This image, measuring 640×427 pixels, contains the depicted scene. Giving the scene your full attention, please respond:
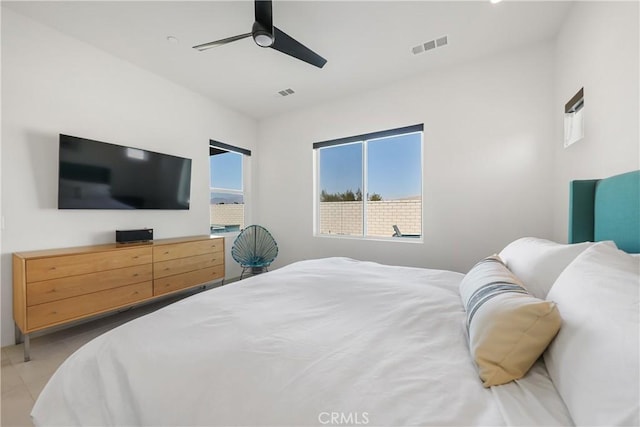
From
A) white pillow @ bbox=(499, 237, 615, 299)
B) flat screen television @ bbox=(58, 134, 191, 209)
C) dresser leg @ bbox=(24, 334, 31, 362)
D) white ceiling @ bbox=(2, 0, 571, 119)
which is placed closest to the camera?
white pillow @ bbox=(499, 237, 615, 299)

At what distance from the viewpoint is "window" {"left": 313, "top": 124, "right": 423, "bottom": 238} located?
3393 millimetres

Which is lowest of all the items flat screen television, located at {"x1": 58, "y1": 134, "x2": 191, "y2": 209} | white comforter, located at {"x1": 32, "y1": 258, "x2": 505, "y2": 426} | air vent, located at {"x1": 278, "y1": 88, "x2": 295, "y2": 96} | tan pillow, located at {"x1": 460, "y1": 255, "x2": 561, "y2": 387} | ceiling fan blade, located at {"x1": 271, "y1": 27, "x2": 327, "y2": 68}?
white comforter, located at {"x1": 32, "y1": 258, "x2": 505, "y2": 426}

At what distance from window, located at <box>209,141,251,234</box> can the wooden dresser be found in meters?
1.04

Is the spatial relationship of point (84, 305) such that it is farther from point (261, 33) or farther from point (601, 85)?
point (601, 85)

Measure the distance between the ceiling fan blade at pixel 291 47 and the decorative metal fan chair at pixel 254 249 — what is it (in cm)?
271

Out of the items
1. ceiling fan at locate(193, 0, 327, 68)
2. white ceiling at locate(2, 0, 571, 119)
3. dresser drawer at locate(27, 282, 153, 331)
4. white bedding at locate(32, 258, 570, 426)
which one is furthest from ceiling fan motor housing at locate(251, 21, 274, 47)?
dresser drawer at locate(27, 282, 153, 331)

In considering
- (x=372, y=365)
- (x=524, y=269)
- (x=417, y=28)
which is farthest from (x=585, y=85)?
(x=372, y=365)

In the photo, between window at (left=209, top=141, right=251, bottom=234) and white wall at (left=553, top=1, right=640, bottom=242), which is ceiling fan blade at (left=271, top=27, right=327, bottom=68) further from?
window at (left=209, top=141, right=251, bottom=234)

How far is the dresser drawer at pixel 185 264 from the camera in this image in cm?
272

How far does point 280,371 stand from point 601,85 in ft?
7.88

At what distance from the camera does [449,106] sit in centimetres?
298

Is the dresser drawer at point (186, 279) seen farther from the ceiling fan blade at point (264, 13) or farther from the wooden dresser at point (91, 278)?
the ceiling fan blade at point (264, 13)

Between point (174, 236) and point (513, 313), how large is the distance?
11.8 feet

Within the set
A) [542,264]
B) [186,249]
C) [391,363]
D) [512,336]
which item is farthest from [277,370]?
[186,249]
